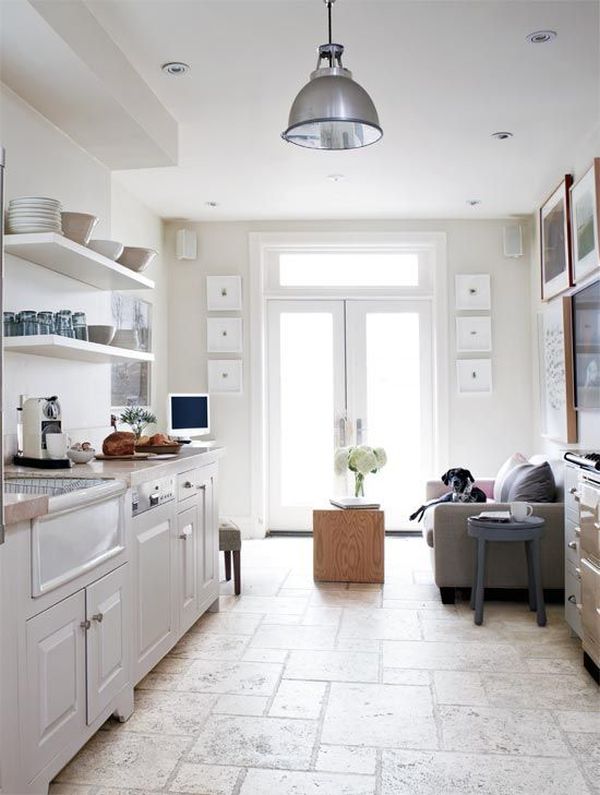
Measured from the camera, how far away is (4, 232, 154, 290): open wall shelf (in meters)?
3.02

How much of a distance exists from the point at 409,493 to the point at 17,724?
491 centimetres

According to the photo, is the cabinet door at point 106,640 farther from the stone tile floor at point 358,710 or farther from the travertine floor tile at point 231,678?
the travertine floor tile at point 231,678

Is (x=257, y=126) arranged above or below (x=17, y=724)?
above

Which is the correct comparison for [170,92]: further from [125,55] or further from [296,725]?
[296,725]

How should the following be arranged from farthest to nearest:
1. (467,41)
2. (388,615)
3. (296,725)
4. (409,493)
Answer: (409,493) → (388,615) → (467,41) → (296,725)

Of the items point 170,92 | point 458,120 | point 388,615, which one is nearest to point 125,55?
point 170,92

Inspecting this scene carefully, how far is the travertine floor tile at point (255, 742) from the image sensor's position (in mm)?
2436

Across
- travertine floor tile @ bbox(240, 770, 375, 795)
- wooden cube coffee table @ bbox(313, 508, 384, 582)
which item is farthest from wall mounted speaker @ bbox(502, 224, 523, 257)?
travertine floor tile @ bbox(240, 770, 375, 795)

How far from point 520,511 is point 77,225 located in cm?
266

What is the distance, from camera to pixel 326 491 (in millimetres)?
6641

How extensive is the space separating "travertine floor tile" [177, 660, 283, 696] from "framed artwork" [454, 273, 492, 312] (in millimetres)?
3959

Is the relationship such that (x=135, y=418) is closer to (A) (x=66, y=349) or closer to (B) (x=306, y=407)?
(B) (x=306, y=407)

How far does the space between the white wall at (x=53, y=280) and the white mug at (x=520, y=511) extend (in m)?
2.27

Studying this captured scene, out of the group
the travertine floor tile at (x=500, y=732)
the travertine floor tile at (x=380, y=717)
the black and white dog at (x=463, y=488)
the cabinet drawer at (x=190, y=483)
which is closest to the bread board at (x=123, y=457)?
the cabinet drawer at (x=190, y=483)
